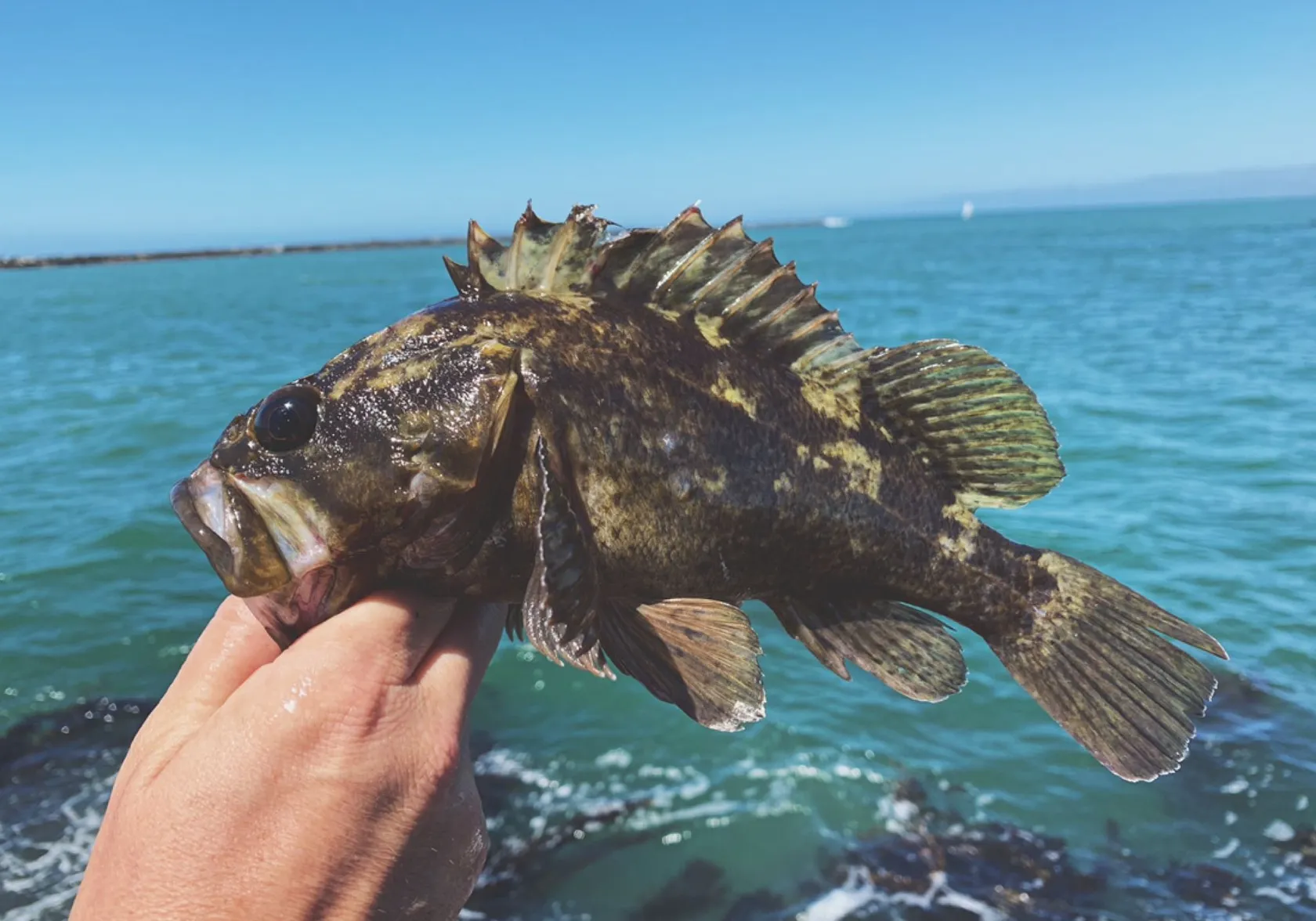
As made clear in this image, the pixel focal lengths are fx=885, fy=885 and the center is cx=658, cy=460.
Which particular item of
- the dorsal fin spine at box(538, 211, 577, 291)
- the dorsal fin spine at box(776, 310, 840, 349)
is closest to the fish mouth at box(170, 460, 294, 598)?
the dorsal fin spine at box(538, 211, 577, 291)

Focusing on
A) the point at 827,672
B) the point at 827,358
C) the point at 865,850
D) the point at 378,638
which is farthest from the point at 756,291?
the point at 827,672

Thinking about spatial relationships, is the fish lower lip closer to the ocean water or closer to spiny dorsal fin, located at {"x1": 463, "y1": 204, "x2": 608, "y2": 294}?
spiny dorsal fin, located at {"x1": 463, "y1": 204, "x2": 608, "y2": 294}

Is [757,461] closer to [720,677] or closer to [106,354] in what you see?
[720,677]

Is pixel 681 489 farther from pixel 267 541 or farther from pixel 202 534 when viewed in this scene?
pixel 202 534

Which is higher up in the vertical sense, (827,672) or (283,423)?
(283,423)

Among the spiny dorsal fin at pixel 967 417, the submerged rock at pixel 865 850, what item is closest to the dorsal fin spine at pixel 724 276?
the spiny dorsal fin at pixel 967 417

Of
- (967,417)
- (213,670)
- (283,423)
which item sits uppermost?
(283,423)

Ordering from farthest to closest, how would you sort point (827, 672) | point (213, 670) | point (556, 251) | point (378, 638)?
1. point (827, 672)
2. point (556, 251)
3. point (213, 670)
4. point (378, 638)
